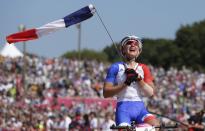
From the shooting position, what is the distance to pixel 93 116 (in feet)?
78.0

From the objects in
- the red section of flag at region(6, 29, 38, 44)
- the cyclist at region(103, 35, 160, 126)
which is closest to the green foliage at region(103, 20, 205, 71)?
the red section of flag at region(6, 29, 38, 44)

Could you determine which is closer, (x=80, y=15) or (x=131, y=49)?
(x=131, y=49)

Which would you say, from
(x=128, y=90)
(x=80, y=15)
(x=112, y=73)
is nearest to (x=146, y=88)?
(x=128, y=90)

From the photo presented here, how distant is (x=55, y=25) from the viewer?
40.0 ft

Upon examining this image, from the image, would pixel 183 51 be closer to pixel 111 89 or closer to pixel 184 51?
pixel 184 51

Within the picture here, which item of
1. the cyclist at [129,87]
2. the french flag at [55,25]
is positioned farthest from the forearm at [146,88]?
the french flag at [55,25]

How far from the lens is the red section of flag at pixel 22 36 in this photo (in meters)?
12.2

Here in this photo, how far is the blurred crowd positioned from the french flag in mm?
9296

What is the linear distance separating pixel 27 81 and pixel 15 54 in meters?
7.44

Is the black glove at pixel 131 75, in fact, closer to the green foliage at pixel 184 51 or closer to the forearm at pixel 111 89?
the forearm at pixel 111 89

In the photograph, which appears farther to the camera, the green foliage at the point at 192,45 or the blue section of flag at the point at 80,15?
the green foliage at the point at 192,45

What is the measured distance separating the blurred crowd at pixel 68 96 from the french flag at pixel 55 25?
930 centimetres

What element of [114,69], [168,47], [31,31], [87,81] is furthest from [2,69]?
[168,47]

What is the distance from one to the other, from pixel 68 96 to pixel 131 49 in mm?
23572
